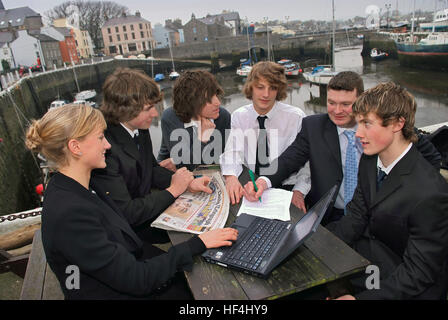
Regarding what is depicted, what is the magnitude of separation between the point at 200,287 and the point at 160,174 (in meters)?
1.62

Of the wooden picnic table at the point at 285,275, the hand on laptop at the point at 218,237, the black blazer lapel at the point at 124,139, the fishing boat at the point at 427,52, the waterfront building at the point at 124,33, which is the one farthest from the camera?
the waterfront building at the point at 124,33

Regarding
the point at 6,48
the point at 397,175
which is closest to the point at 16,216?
the point at 397,175

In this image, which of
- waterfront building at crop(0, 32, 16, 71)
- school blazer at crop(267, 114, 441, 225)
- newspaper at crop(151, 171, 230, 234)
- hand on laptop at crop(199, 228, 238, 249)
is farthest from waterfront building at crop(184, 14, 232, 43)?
hand on laptop at crop(199, 228, 238, 249)

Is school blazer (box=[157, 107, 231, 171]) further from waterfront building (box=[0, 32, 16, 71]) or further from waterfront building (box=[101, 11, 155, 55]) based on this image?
waterfront building (box=[101, 11, 155, 55])


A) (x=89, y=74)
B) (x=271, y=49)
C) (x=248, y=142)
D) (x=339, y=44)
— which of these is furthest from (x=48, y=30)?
(x=248, y=142)

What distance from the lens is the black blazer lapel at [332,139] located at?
9.32 ft

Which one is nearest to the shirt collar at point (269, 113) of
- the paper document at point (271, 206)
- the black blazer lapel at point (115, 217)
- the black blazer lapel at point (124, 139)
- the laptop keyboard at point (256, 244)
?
the paper document at point (271, 206)

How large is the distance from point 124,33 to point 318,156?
218 feet

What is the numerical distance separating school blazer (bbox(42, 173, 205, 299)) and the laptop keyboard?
0.22 meters

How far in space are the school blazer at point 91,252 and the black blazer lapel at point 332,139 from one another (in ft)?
5.42

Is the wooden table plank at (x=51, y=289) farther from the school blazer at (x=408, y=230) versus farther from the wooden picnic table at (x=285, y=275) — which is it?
the school blazer at (x=408, y=230)

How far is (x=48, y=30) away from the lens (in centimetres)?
5000

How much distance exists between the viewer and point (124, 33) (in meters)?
61.1
